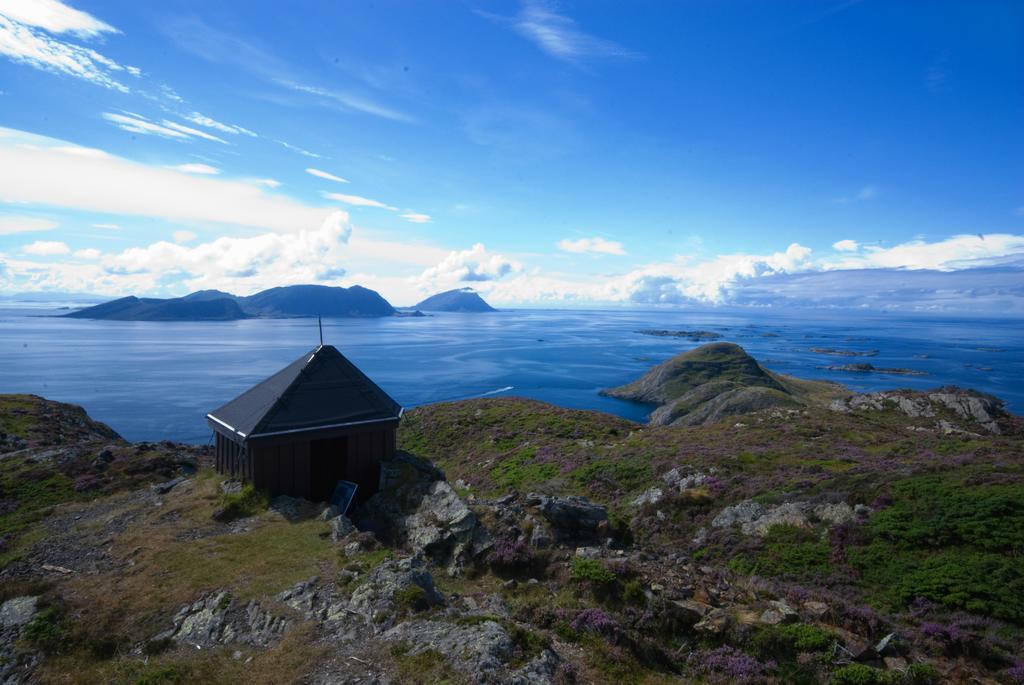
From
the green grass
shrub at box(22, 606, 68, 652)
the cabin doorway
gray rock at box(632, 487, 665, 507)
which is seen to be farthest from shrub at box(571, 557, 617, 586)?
the green grass

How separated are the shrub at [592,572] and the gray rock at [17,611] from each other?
13.0 metres

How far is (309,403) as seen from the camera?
20.6 metres

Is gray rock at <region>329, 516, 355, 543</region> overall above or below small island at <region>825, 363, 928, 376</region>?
above

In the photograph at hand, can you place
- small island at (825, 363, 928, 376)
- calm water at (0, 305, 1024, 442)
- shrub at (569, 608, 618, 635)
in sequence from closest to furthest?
shrub at (569, 608, 618, 635) → calm water at (0, 305, 1024, 442) → small island at (825, 363, 928, 376)

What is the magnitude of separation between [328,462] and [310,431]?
2374mm

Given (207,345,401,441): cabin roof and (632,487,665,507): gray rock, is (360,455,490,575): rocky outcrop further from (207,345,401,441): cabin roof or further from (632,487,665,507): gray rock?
(632,487,665,507): gray rock

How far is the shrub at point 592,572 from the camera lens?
13.1 meters

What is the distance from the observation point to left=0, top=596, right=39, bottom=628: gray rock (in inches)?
452

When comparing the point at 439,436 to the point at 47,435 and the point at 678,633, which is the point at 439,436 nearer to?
the point at 47,435

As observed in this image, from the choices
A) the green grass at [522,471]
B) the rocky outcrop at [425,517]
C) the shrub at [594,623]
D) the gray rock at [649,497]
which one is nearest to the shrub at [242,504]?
the rocky outcrop at [425,517]

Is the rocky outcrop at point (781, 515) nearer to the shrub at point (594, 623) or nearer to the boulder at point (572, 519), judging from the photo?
the boulder at point (572, 519)

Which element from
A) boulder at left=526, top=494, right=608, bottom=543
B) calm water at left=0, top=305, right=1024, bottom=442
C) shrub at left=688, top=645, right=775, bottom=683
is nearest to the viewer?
shrub at left=688, top=645, right=775, bottom=683

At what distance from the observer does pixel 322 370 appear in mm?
21656

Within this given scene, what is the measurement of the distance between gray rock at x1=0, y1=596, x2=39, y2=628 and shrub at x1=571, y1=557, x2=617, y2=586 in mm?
13047
